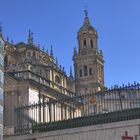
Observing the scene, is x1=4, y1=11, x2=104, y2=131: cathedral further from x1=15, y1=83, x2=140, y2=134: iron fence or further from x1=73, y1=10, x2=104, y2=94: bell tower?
x1=15, y1=83, x2=140, y2=134: iron fence

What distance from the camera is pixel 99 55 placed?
3142 inches

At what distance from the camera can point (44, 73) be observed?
58.0 meters

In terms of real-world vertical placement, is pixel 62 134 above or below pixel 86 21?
below

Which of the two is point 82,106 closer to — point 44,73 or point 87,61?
point 44,73

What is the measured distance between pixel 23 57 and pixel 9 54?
212 centimetres

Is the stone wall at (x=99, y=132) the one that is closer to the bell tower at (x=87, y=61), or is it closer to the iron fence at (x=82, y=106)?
the iron fence at (x=82, y=106)

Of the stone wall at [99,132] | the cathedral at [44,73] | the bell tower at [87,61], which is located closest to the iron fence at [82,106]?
the stone wall at [99,132]

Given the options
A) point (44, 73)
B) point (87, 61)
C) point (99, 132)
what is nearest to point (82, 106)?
point (99, 132)

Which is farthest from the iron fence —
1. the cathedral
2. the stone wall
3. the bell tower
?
the bell tower

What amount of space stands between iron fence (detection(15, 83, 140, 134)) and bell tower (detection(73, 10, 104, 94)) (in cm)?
5119

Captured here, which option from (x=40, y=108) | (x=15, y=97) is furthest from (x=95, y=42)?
(x=40, y=108)

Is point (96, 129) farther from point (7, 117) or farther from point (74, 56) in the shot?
point (74, 56)

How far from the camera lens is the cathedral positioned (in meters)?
40.2

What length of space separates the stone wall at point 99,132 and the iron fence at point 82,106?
567 mm
